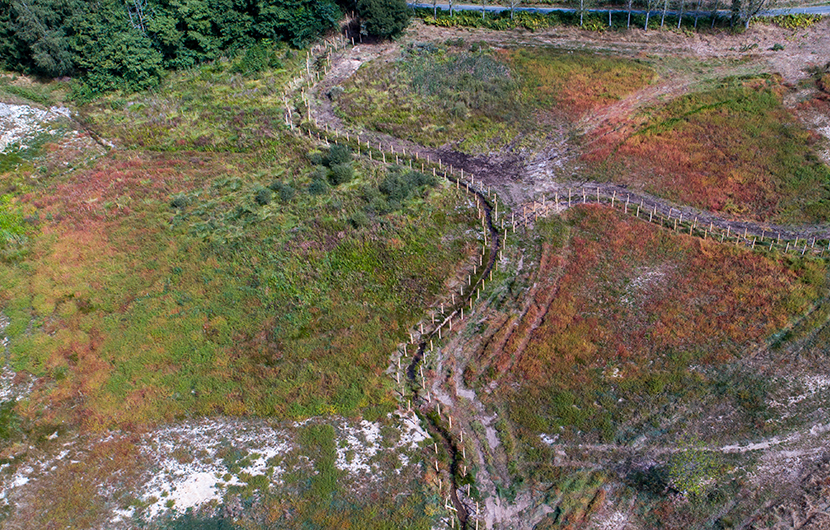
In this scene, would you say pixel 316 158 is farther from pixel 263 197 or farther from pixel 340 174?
pixel 263 197

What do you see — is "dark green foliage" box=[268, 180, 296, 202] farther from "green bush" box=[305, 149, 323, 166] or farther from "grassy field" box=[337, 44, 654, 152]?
"grassy field" box=[337, 44, 654, 152]

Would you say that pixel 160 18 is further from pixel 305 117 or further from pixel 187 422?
pixel 187 422

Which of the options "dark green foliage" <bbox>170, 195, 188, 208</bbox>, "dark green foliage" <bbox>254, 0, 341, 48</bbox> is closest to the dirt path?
"dark green foliage" <bbox>254, 0, 341, 48</bbox>

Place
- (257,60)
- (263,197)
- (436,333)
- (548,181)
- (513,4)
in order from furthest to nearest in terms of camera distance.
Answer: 1. (513,4)
2. (257,60)
3. (548,181)
4. (263,197)
5. (436,333)

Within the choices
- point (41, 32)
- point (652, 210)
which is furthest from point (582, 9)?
point (41, 32)

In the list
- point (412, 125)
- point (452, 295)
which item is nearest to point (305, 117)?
point (412, 125)

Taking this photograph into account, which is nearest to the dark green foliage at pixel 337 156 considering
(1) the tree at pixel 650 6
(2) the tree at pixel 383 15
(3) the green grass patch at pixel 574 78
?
(3) the green grass patch at pixel 574 78
